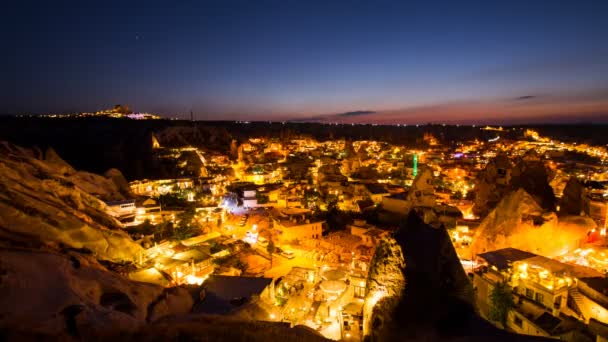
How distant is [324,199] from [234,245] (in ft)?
42.3

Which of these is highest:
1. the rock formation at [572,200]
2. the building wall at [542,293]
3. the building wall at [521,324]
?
the rock formation at [572,200]

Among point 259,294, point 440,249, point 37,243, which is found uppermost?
point 440,249

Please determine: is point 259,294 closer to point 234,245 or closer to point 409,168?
point 234,245

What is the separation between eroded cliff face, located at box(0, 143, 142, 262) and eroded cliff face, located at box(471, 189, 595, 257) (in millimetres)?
18530

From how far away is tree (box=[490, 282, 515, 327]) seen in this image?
11.9 metres

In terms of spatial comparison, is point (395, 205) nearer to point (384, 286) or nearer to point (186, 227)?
point (186, 227)

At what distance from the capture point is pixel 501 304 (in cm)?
1195

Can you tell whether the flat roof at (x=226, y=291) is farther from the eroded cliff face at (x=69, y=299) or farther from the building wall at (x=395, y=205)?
the building wall at (x=395, y=205)

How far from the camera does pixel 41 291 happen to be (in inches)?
283

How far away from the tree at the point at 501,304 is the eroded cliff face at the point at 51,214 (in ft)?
51.7

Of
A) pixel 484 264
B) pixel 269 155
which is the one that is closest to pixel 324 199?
pixel 484 264

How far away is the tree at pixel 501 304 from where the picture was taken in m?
11.9

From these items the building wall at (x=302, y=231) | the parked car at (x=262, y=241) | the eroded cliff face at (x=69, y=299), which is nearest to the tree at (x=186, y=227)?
the parked car at (x=262, y=241)

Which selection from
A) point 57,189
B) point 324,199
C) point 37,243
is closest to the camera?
point 37,243
